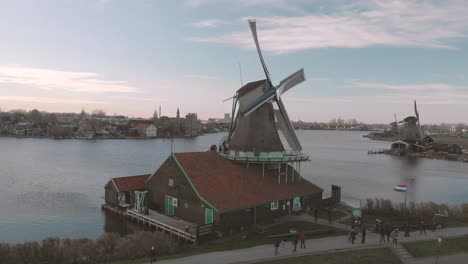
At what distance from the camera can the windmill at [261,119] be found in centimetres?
2948

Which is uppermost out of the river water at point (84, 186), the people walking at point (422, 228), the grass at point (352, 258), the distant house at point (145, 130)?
the distant house at point (145, 130)

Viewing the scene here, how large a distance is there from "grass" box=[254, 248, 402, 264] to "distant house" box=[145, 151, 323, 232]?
249 inches

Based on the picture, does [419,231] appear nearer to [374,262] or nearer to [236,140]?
[374,262]

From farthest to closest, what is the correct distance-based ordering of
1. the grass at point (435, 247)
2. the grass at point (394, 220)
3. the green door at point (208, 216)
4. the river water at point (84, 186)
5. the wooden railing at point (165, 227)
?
the river water at point (84, 186), the grass at point (394, 220), the green door at point (208, 216), the wooden railing at point (165, 227), the grass at point (435, 247)

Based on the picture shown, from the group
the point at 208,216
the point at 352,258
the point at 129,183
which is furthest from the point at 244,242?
the point at 129,183

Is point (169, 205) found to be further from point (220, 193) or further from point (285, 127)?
point (285, 127)

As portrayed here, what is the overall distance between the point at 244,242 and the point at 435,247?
10.6 m

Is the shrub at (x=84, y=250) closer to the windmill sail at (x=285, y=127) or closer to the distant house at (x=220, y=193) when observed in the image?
the distant house at (x=220, y=193)

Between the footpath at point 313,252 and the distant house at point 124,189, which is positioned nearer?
the footpath at point 313,252

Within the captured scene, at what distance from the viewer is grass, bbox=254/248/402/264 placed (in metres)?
17.7

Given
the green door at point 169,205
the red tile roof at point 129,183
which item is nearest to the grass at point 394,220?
the green door at point 169,205

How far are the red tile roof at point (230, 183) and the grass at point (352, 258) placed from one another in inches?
261

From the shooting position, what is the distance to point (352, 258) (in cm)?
1834

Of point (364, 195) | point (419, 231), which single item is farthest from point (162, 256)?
point (364, 195)
